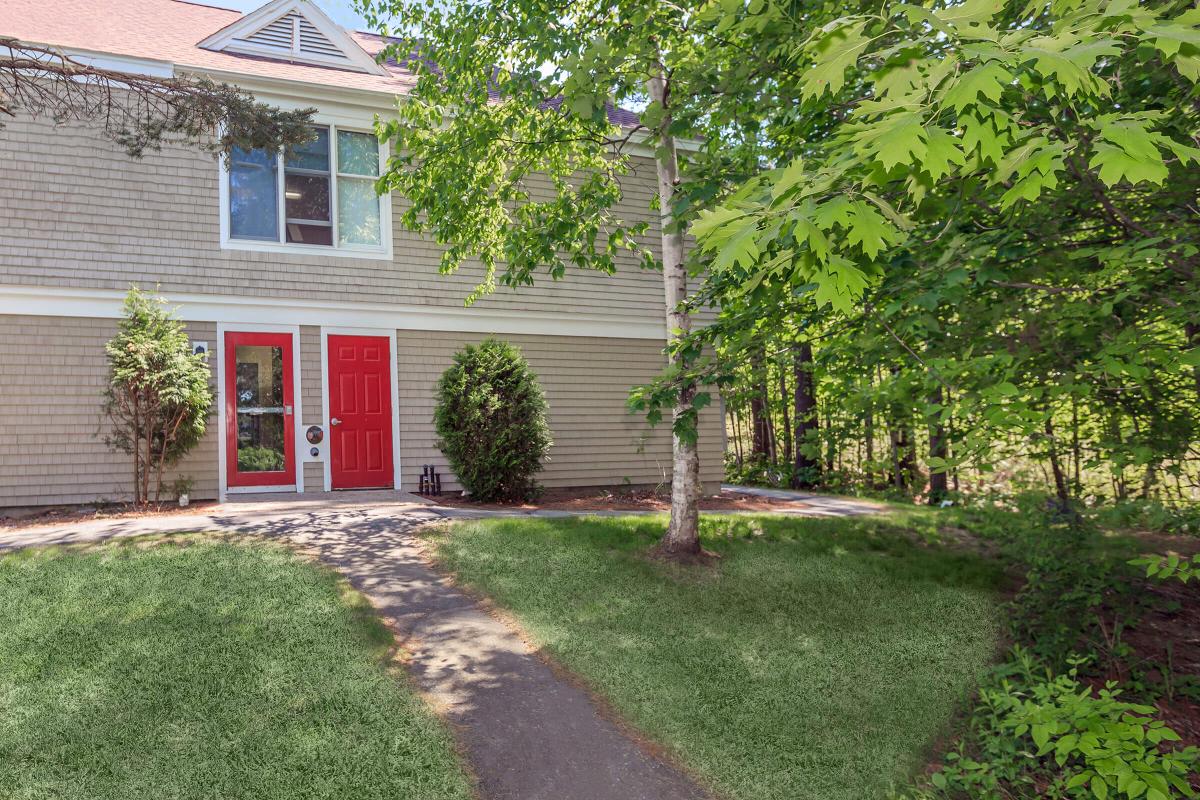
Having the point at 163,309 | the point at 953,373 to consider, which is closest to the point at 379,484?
the point at 163,309

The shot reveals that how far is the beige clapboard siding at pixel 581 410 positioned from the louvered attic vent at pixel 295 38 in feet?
13.5

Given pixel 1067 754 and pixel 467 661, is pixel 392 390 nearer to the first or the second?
pixel 467 661

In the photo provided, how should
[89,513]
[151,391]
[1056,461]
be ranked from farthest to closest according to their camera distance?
1. [89,513]
2. [151,391]
3. [1056,461]

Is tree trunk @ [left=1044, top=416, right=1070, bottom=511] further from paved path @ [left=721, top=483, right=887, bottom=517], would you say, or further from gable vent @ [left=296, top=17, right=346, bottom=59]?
gable vent @ [left=296, top=17, right=346, bottom=59]

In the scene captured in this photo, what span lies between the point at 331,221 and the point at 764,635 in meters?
7.71

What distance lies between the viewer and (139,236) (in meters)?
8.96

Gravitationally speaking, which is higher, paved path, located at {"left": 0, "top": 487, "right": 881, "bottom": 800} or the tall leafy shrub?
the tall leafy shrub

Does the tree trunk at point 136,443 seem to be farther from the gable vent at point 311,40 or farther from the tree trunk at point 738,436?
the tree trunk at point 738,436

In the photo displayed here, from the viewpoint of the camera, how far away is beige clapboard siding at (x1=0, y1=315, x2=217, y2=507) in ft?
27.7

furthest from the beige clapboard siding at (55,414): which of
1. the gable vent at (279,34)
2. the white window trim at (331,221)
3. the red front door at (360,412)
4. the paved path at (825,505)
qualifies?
the paved path at (825,505)

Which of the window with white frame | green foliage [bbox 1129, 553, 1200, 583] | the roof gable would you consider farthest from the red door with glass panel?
green foliage [bbox 1129, 553, 1200, 583]

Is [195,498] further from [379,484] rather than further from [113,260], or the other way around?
[113,260]

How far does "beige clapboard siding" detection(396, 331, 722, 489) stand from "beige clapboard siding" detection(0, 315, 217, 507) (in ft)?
10.4

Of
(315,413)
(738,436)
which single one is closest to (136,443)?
(315,413)
